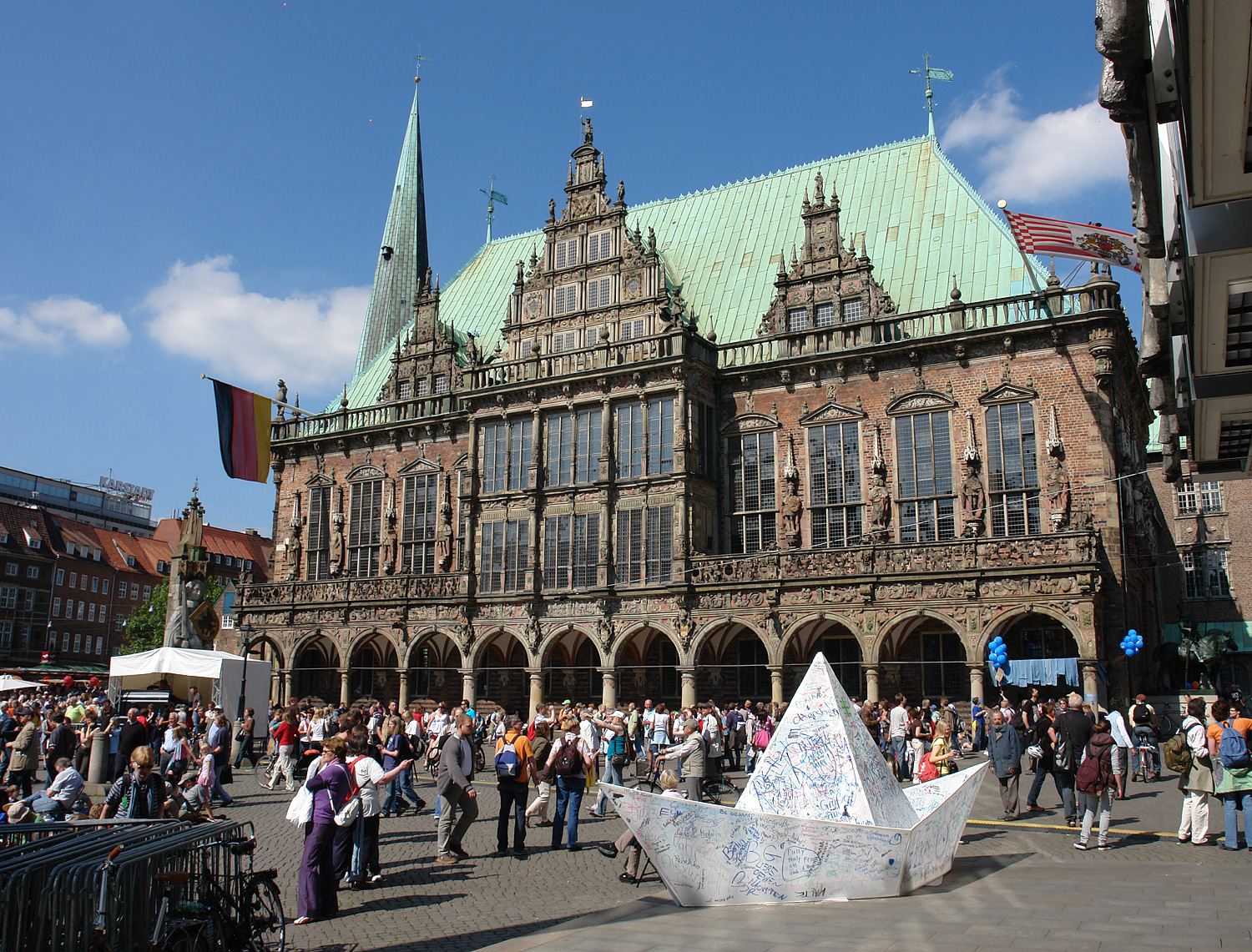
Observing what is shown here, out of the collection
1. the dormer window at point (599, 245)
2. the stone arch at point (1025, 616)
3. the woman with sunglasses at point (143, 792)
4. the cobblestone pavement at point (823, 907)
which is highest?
the dormer window at point (599, 245)

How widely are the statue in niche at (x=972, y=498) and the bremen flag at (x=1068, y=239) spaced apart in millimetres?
7425

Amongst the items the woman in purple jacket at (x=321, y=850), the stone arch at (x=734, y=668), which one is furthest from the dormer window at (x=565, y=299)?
the woman in purple jacket at (x=321, y=850)

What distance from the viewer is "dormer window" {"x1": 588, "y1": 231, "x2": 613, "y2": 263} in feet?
119

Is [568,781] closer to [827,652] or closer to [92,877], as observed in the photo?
[92,877]

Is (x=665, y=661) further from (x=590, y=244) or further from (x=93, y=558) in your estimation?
(x=93, y=558)

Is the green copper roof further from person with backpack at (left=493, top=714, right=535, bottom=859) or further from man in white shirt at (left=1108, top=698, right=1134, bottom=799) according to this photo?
person with backpack at (left=493, top=714, right=535, bottom=859)

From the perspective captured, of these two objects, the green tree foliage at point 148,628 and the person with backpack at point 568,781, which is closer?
the person with backpack at point 568,781

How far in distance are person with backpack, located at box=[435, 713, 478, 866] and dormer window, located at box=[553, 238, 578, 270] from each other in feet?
86.1

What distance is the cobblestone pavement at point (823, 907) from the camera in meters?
8.34

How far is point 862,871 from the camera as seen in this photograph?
9.55m

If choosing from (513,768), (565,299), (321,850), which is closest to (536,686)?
(565,299)

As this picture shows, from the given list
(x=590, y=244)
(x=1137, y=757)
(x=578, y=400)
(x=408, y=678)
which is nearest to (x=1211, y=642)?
(x=1137, y=757)

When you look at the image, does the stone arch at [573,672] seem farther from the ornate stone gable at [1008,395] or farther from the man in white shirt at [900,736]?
the ornate stone gable at [1008,395]

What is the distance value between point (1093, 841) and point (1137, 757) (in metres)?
8.61
